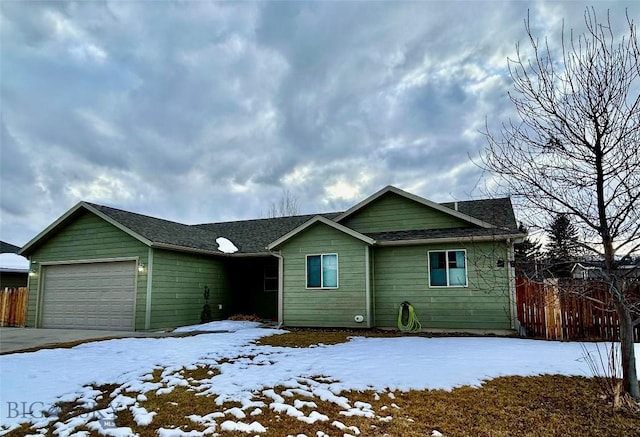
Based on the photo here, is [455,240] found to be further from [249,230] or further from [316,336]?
[249,230]

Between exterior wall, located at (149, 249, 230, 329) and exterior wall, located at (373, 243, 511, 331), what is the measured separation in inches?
259

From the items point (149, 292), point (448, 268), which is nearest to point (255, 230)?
point (149, 292)

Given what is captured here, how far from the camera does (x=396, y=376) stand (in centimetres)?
618

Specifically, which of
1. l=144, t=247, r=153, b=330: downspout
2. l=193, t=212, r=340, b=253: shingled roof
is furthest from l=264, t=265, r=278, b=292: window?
l=144, t=247, r=153, b=330: downspout

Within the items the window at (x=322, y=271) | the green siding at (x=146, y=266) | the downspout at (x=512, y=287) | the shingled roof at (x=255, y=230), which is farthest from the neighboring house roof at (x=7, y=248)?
the downspout at (x=512, y=287)

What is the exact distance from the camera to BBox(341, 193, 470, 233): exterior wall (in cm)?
1284

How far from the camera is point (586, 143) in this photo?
16.9ft

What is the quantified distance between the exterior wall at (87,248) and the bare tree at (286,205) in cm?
1810

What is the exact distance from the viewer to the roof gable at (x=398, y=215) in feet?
41.7

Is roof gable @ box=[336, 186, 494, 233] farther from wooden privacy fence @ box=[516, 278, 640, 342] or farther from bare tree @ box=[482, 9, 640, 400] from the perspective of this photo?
bare tree @ box=[482, 9, 640, 400]

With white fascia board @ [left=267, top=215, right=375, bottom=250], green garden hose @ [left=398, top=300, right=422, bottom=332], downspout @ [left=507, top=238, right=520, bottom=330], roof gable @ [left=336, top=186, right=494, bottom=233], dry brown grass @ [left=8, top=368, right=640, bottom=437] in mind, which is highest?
roof gable @ [left=336, top=186, right=494, bottom=233]

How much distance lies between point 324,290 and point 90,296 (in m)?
8.16

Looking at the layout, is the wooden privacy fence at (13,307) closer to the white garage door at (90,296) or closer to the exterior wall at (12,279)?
the white garage door at (90,296)

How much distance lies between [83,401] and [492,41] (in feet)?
29.3
